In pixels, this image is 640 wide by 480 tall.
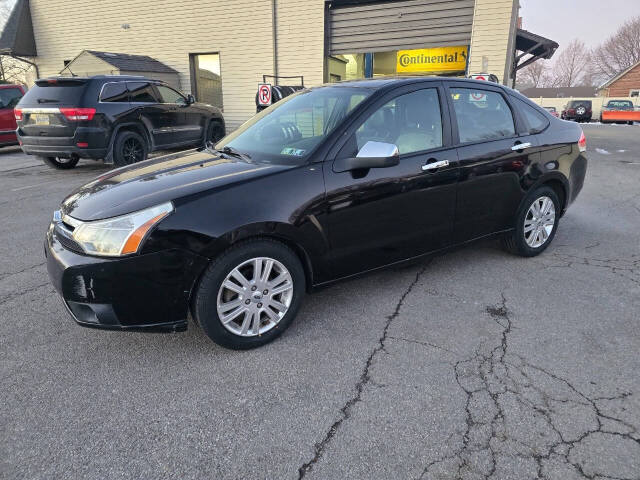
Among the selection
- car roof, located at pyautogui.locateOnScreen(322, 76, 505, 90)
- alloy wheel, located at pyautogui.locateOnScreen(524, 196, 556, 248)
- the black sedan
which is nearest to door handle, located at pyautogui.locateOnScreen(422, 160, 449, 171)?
the black sedan

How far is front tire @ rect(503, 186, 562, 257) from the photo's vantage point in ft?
13.5

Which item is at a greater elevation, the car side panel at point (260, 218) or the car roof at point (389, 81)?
the car roof at point (389, 81)

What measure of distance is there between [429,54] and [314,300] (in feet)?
44.6

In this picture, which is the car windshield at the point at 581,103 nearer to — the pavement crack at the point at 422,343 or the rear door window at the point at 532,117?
the rear door window at the point at 532,117

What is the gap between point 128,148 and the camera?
877cm

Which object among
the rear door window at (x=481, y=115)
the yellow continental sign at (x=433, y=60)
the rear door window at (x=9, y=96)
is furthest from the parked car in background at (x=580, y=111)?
the rear door window at (x=481, y=115)

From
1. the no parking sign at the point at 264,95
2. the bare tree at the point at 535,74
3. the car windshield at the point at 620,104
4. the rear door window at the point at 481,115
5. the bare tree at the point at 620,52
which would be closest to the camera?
the rear door window at the point at 481,115

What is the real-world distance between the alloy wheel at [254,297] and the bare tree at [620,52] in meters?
72.9

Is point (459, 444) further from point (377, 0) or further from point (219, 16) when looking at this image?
point (219, 16)

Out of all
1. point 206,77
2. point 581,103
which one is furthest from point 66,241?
point 581,103

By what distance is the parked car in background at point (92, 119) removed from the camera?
8.02m

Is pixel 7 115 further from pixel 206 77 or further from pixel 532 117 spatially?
pixel 532 117

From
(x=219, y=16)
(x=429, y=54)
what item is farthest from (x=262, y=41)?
(x=429, y=54)

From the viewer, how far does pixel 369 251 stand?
10.5 ft
